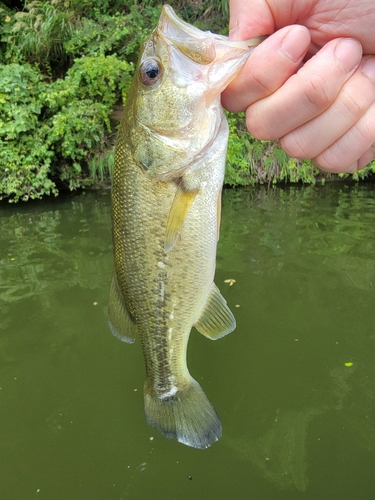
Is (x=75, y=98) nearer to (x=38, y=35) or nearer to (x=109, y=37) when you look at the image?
(x=109, y=37)

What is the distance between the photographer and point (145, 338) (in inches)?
79.7

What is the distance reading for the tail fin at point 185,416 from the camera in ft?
6.80

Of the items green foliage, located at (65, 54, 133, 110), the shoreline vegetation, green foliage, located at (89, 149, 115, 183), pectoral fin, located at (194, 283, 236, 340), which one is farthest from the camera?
green foliage, located at (89, 149, 115, 183)

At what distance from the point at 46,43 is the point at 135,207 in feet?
36.0

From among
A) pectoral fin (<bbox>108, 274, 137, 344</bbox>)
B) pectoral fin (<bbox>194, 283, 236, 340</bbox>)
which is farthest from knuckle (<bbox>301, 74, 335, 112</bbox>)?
pectoral fin (<bbox>108, 274, 137, 344</bbox>)

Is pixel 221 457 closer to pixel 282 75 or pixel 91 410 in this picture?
pixel 91 410

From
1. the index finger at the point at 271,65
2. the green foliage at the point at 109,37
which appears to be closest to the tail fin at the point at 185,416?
the index finger at the point at 271,65

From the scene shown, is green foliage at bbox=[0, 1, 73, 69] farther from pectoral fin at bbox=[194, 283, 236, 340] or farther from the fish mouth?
pectoral fin at bbox=[194, 283, 236, 340]

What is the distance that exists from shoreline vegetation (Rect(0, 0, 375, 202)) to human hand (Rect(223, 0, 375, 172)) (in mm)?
8669

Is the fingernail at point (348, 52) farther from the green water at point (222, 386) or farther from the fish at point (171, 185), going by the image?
the green water at point (222, 386)

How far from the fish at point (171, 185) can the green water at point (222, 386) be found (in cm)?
196

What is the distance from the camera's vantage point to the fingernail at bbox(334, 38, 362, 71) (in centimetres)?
147

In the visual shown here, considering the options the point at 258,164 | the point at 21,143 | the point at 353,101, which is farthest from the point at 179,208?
the point at 258,164

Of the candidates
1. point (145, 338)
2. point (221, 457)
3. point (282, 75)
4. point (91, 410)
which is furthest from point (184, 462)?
point (282, 75)
